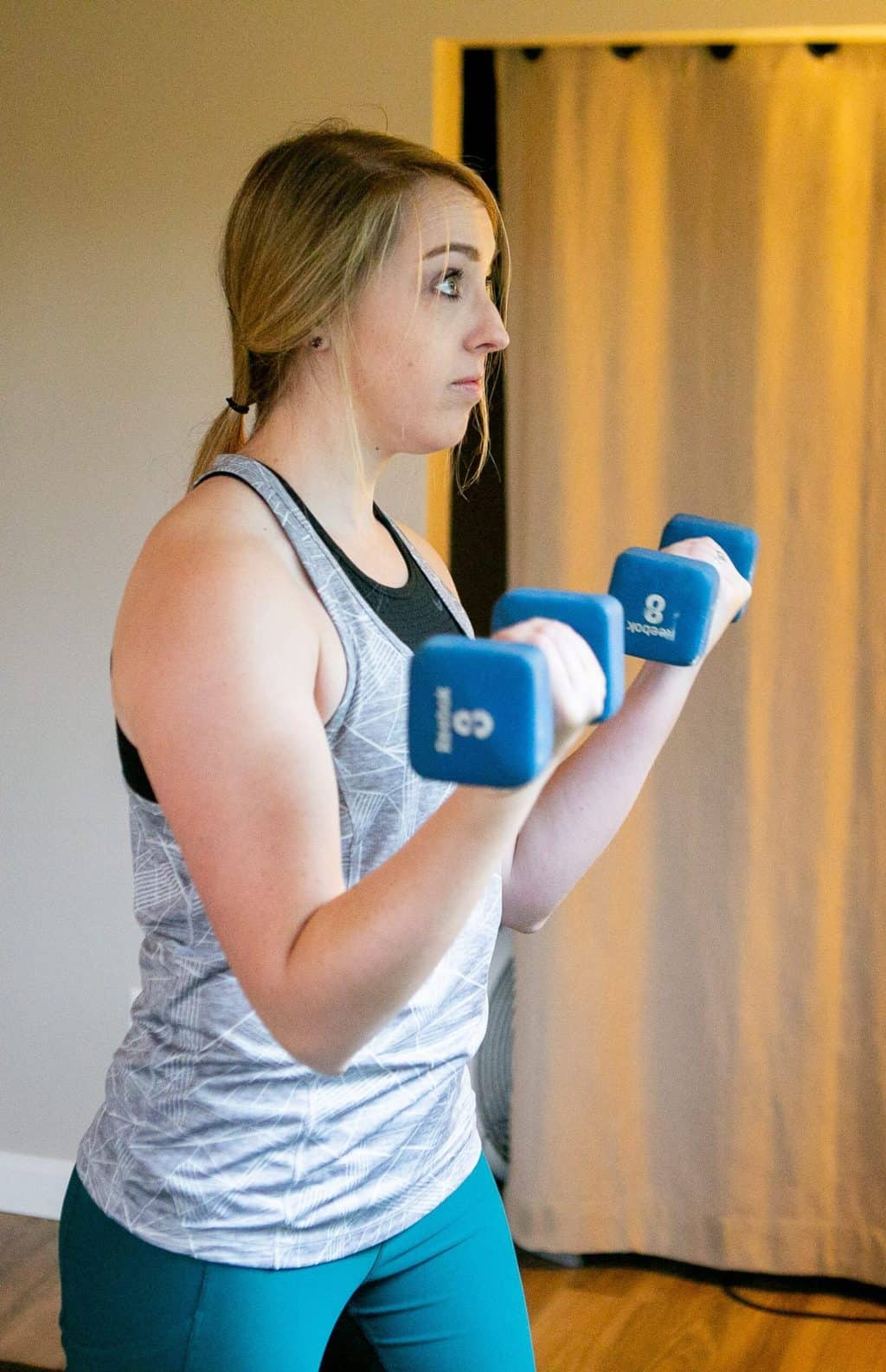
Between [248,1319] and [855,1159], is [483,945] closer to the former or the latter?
[248,1319]

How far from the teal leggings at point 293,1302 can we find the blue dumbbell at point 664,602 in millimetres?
498

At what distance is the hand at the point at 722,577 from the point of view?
1410 mm

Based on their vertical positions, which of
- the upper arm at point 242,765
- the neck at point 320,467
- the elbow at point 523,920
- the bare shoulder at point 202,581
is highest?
the neck at point 320,467

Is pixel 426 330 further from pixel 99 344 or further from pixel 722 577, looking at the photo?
pixel 99 344

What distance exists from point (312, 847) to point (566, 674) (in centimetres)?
20

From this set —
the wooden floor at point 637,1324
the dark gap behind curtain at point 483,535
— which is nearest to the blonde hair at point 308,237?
the dark gap behind curtain at point 483,535

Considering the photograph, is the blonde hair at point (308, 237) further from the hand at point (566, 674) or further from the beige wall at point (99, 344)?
the beige wall at point (99, 344)

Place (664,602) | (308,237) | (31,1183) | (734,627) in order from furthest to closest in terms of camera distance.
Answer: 1. (31,1183)
2. (734,627)
3. (664,602)
4. (308,237)

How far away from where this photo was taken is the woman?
3.04 ft

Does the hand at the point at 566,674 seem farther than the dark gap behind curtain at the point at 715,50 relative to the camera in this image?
No

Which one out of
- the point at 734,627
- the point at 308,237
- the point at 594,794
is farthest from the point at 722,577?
the point at 734,627

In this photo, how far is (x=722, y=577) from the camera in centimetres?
144

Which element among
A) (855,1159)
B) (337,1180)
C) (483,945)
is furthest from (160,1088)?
(855,1159)

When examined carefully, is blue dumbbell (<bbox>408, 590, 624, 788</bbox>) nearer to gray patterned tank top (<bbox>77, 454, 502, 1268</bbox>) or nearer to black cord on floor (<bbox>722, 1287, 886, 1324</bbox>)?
gray patterned tank top (<bbox>77, 454, 502, 1268</bbox>)
